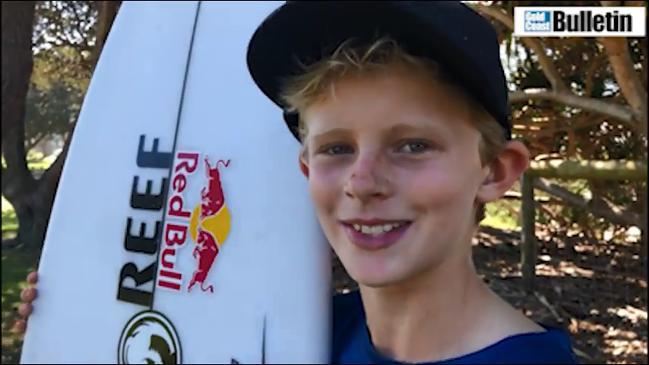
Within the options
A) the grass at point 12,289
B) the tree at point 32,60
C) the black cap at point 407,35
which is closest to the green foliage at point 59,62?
the tree at point 32,60

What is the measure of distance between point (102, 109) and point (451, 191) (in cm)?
109

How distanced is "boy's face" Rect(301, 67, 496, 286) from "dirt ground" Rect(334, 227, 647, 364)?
8.74 ft

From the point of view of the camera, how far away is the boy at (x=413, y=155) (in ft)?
3.06

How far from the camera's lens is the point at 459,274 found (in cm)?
102

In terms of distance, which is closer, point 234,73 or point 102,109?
point 234,73

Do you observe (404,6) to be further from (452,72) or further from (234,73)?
(234,73)

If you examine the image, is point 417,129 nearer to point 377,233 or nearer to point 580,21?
point 377,233

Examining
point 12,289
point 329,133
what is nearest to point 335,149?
point 329,133

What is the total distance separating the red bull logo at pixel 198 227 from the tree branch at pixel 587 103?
5.61ft

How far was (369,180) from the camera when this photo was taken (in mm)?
Answer: 928

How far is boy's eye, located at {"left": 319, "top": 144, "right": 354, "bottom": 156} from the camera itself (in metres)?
0.98

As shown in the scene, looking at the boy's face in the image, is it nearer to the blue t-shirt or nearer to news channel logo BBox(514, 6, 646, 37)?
the blue t-shirt

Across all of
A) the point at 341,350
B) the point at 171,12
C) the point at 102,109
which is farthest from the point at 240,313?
the point at 171,12

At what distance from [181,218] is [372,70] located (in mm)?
707
